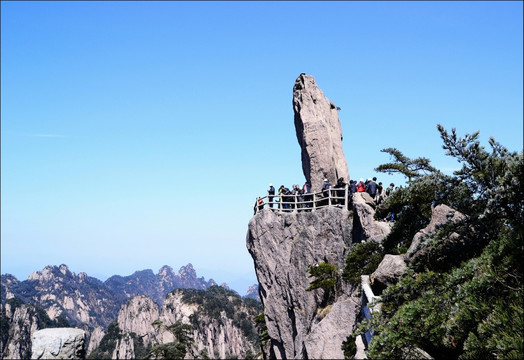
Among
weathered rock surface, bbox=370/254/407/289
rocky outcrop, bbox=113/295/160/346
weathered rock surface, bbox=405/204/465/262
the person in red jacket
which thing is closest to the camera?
weathered rock surface, bbox=405/204/465/262

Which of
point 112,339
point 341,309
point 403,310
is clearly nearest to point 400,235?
point 341,309

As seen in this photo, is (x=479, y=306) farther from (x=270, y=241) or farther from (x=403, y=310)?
(x=270, y=241)

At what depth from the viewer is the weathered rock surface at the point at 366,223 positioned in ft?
81.5

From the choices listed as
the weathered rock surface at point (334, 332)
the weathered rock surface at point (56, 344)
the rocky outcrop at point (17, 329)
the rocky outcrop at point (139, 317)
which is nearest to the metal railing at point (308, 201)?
the weathered rock surface at point (334, 332)

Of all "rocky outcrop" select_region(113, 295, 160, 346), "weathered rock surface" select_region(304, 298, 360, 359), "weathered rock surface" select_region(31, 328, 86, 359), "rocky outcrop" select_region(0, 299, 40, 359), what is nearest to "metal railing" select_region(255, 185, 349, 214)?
"weathered rock surface" select_region(304, 298, 360, 359)

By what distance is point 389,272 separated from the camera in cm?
1438

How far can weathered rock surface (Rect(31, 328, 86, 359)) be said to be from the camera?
25.9 ft

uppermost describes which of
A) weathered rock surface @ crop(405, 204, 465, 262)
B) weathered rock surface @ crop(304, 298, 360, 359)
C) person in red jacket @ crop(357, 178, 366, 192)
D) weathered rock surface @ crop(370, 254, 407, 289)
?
person in red jacket @ crop(357, 178, 366, 192)

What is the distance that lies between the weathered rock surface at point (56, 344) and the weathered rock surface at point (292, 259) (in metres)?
20.2

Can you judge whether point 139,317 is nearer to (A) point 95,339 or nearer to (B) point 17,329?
(A) point 95,339

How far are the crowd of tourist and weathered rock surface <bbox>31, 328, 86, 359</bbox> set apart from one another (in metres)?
21.4

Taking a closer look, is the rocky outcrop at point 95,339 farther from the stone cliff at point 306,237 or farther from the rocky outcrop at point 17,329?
the stone cliff at point 306,237

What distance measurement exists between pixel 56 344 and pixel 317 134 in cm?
2781

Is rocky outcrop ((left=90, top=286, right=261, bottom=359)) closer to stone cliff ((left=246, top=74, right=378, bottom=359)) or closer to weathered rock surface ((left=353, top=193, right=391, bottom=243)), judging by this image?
stone cliff ((left=246, top=74, right=378, bottom=359))
